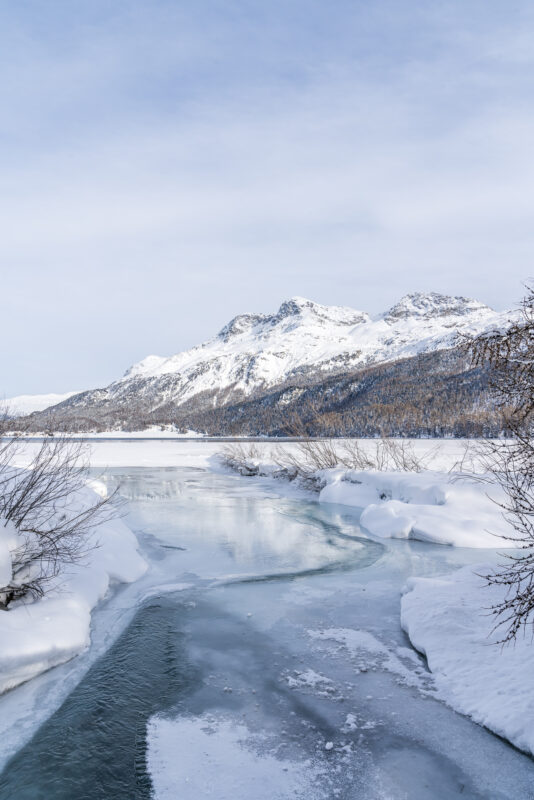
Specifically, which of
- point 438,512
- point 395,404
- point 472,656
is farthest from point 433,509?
point 395,404

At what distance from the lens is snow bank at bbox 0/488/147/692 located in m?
6.21

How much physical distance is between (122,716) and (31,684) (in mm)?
1504

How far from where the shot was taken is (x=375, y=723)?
548 cm

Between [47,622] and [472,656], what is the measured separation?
232 inches

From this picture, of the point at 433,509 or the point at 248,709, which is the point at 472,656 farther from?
the point at 433,509

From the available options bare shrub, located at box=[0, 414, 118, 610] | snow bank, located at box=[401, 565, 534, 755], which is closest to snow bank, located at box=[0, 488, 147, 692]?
bare shrub, located at box=[0, 414, 118, 610]

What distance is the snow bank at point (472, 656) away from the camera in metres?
5.45

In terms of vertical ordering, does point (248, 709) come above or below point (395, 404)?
below

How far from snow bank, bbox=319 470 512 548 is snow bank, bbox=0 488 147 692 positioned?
955 centimetres

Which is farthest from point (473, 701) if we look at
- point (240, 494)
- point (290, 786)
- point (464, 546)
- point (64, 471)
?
point (240, 494)

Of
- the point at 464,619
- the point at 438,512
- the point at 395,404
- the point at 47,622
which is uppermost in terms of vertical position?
the point at 395,404

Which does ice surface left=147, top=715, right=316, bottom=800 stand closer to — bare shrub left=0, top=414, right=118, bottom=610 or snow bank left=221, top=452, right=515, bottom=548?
bare shrub left=0, top=414, right=118, bottom=610

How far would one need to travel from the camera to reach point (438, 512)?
16016 mm

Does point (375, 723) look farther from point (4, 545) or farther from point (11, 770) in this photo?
point (4, 545)
